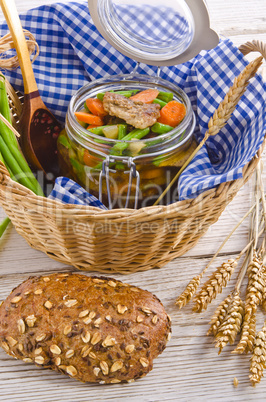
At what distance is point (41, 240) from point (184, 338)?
41 centimetres

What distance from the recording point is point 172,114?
1180 mm

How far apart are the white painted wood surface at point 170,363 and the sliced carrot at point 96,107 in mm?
401

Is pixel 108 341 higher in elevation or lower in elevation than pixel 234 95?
lower

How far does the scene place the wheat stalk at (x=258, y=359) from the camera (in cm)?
92

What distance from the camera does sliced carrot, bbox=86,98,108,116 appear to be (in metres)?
1.18

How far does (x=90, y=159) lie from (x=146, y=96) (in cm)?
24

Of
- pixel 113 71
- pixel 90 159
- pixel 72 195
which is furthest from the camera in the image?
pixel 113 71

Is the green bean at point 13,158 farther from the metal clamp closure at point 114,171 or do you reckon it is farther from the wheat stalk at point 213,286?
the wheat stalk at point 213,286

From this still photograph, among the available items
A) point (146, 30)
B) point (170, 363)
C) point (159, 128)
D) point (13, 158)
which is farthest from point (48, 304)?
point (146, 30)

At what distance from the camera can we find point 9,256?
1.21 meters

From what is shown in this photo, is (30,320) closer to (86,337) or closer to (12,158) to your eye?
(86,337)

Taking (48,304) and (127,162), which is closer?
(48,304)

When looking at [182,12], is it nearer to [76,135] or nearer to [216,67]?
[216,67]

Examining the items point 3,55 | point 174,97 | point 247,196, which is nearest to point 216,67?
point 174,97
